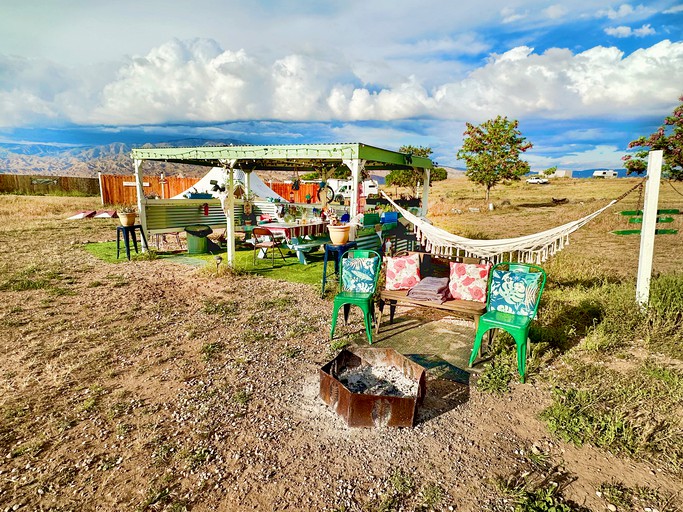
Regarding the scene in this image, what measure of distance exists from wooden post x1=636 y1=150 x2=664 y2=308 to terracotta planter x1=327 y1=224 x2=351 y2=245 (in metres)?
3.96

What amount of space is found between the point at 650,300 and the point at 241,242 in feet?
32.0

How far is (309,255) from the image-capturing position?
33.2 ft

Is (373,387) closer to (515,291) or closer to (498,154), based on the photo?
(515,291)

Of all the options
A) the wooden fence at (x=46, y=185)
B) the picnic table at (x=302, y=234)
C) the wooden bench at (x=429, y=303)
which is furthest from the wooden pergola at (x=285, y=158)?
the wooden fence at (x=46, y=185)

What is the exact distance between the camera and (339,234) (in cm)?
666

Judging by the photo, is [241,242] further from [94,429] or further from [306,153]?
[94,429]

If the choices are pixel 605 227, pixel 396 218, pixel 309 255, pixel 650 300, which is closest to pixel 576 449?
pixel 650 300

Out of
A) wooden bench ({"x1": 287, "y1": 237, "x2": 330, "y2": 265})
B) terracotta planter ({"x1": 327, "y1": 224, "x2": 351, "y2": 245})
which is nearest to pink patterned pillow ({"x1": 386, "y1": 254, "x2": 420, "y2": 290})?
terracotta planter ({"x1": 327, "y1": 224, "x2": 351, "y2": 245})

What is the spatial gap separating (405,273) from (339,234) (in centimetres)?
181

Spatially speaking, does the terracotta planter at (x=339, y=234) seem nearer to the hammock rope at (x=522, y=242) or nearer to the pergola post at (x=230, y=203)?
the hammock rope at (x=522, y=242)

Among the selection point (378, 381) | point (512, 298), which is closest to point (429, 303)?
point (512, 298)

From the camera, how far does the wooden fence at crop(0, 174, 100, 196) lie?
25.2 meters

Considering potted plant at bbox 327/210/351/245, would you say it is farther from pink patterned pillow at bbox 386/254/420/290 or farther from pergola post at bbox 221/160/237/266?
pergola post at bbox 221/160/237/266

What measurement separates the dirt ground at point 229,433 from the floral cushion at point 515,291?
0.81m
